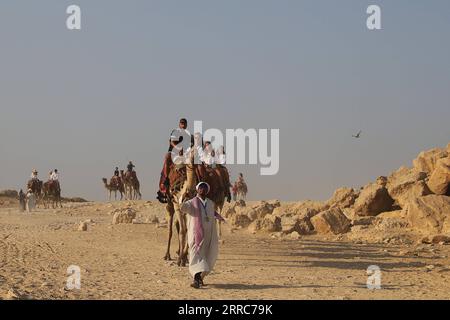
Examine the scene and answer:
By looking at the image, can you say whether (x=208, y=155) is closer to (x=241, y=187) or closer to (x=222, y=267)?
(x=222, y=267)

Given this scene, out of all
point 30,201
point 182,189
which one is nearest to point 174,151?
point 182,189

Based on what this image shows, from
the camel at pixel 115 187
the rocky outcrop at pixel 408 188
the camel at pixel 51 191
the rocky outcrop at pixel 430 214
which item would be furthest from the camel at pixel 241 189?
the rocky outcrop at pixel 430 214

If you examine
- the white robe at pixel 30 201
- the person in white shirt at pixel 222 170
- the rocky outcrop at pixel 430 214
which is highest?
the person in white shirt at pixel 222 170

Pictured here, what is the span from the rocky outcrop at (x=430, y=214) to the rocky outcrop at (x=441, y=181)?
4.83 feet

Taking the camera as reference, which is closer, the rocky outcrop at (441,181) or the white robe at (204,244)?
the white robe at (204,244)

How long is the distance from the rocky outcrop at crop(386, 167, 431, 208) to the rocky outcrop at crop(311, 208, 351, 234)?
3.19 m

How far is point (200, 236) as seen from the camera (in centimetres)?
1110

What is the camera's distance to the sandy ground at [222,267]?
35.6 ft

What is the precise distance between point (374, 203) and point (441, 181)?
371 centimetres

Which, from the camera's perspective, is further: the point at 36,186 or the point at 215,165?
the point at 36,186

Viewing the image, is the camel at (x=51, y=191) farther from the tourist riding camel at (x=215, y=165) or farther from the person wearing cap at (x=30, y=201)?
the tourist riding camel at (x=215, y=165)
